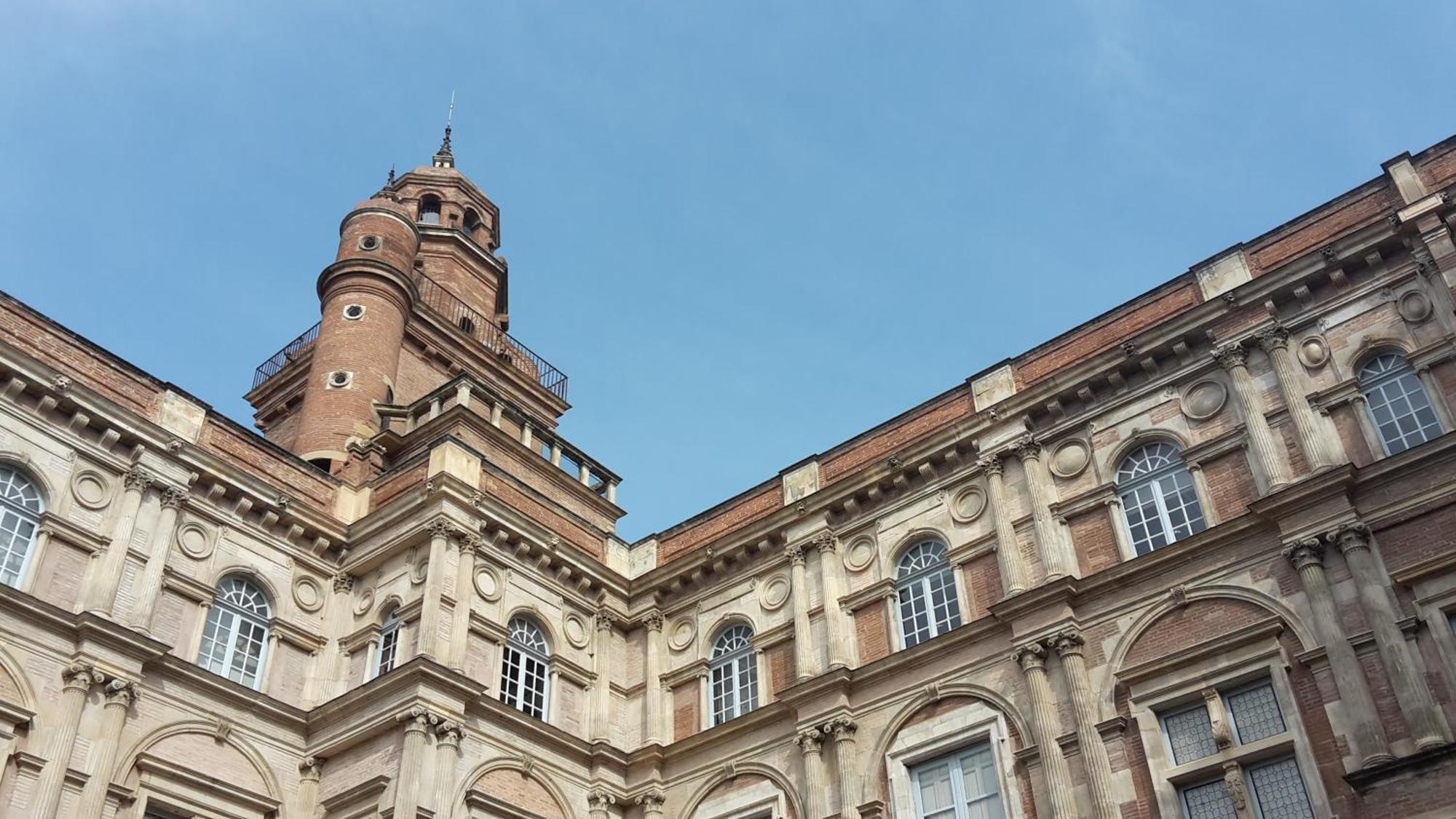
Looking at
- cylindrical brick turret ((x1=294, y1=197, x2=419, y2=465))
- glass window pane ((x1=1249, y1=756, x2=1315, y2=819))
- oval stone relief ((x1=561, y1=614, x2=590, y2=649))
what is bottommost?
glass window pane ((x1=1249, y1=756, x2=1315, y2=819))

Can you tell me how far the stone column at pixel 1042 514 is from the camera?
21.8 m

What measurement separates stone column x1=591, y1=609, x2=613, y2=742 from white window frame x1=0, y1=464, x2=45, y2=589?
10.9m

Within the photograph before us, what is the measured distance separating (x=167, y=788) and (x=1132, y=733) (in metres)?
15.6

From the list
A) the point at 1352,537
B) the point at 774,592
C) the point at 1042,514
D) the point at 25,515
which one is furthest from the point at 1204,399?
the point at 25,515

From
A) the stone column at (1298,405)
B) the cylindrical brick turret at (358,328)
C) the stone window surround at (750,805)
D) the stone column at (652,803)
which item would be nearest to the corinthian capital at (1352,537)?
the stone column at (1298,405)

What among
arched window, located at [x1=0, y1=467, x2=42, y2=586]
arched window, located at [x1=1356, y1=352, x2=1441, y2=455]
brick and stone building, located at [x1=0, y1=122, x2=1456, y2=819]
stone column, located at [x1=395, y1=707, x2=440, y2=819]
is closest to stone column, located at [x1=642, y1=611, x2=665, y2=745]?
brick and stone building, located at [x1=0, y1=122, x2=1456, y2=819]

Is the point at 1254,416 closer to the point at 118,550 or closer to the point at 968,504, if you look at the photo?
the point at 968,504

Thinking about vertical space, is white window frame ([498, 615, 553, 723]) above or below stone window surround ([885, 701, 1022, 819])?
above

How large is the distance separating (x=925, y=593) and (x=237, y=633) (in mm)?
13011

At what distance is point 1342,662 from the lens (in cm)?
1777

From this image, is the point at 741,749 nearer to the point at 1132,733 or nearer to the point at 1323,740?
the point at 1132,733

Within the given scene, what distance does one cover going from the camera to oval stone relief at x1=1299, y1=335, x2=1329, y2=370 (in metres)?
20.8

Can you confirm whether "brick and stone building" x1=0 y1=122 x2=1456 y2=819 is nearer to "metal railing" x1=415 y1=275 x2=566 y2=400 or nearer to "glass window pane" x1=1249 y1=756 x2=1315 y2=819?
"glass window pane" x1=1249 y1=756 x2=1315 y2=819

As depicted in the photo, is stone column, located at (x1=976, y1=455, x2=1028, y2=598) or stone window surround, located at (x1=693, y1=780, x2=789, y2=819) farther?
stone window surround, located at (x1=693, y1=780, x2=789, y2=819)
